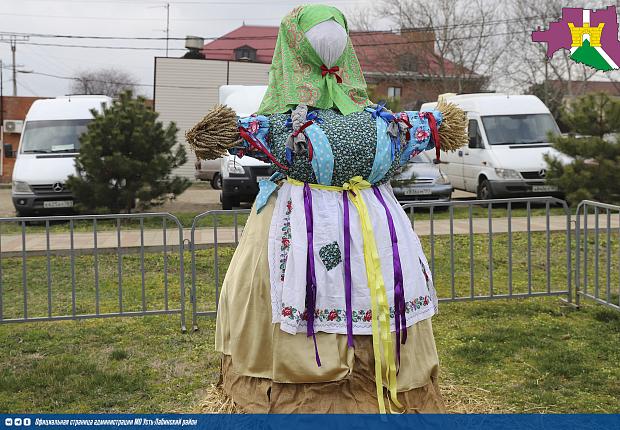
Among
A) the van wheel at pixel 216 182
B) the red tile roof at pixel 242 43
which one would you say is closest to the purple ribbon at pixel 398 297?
the van wheel at pixel 216 182

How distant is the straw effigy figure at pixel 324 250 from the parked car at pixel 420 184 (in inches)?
393

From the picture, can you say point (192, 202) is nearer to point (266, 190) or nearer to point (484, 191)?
point (484, 191)

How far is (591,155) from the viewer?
1275 centimetres

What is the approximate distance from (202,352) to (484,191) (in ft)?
33.4

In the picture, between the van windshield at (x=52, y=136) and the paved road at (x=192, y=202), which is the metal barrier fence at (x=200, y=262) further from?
the paved road at (x=192, y=202)

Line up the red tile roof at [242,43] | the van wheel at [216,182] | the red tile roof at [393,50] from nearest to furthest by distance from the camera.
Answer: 1. the van wheel at [216,182]
2. the red tile roof at [393,50]
3. the red tile roof at [242,43]

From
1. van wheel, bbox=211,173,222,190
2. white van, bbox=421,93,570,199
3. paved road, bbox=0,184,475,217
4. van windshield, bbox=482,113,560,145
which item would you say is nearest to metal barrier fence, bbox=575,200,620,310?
white van, bbox=421,93,570,199

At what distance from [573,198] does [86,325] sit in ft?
28.0

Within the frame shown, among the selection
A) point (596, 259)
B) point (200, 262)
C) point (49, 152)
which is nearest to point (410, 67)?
point (49, 152)

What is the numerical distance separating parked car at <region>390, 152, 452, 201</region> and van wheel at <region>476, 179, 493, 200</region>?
3.31ft

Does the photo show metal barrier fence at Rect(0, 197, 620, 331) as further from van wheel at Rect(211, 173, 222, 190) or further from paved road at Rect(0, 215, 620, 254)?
van wheel at Rect(211, 173, 222, 190)

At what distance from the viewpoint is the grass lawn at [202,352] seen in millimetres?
4730

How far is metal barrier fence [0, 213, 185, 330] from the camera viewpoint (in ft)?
21.6

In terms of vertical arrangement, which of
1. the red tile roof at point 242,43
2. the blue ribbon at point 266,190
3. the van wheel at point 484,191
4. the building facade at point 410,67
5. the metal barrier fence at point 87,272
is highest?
the red tile roof at point 242,43
